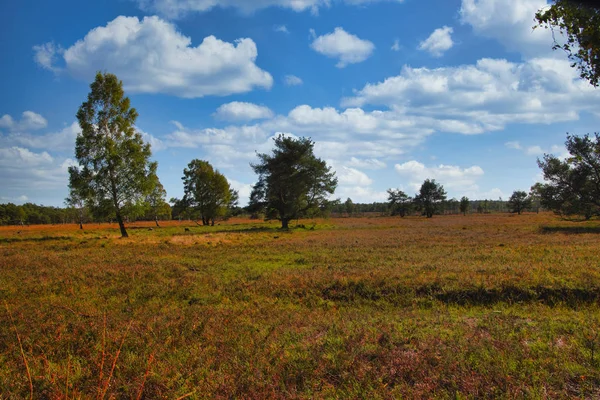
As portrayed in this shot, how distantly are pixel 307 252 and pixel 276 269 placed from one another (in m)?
6.06

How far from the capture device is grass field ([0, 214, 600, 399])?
225 inches

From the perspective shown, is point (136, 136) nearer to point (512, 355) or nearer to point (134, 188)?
point (134, 188)

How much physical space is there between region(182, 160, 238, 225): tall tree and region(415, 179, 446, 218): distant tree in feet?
215

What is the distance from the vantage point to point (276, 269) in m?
16.4

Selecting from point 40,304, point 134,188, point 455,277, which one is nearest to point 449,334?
point 455,277

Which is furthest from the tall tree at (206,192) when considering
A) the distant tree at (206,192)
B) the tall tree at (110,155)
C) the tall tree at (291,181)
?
the tall tree at (110,155)

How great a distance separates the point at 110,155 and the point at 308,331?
32.8 m

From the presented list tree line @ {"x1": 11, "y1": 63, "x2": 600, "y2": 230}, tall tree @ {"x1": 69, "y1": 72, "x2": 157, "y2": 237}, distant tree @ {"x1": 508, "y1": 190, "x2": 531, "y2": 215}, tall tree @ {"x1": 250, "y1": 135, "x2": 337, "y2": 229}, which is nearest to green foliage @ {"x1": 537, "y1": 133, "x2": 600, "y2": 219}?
tree line @ {"x1": 11, "y1": 63, "x2": 600, "y2": 230}

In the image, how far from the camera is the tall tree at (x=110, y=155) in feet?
112

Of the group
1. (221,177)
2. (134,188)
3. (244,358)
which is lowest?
(244,358)

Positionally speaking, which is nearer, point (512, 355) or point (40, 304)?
point (512, 355)

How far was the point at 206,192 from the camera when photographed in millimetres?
69562

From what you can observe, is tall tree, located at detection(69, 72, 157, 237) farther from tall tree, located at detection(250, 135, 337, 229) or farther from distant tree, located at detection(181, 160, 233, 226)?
distant tree, located at detection(181, 160, 233, 226)

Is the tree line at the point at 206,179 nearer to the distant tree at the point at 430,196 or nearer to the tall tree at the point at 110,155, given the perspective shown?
→ the tall tree at the point at 110,155
